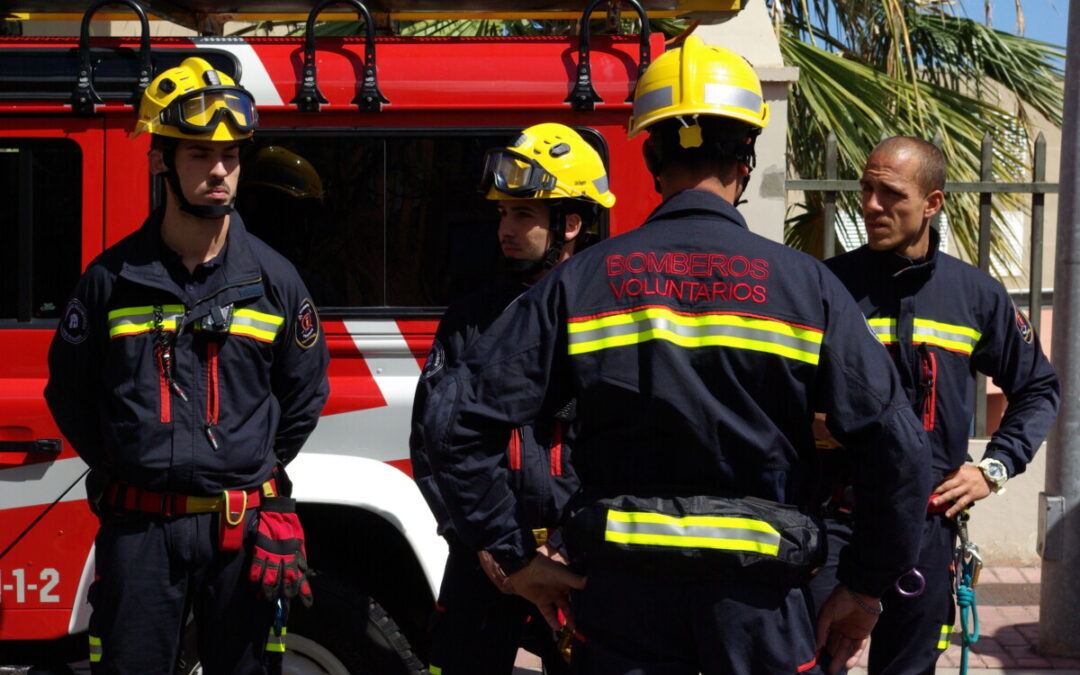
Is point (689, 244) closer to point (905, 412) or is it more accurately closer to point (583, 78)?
point (905, 412)

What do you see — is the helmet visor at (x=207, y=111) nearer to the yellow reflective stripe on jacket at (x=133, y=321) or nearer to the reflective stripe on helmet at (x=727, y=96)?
the yellow reflective stripe on jacket at (x=133, y=321)

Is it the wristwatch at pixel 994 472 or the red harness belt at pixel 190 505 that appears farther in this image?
the wristwatch at pixel 994 472

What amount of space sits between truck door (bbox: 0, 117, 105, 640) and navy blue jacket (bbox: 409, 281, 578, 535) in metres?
1.10

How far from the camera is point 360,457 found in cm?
369

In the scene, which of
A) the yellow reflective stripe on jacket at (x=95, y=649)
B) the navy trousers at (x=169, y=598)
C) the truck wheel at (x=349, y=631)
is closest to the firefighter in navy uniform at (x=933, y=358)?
the truck wheel at (x=349, y=631)

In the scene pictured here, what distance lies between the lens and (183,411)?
317 cm

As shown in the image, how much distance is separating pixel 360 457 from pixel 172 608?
2.42 feet

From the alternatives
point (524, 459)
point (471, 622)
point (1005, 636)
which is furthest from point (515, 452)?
point (1005, 636)

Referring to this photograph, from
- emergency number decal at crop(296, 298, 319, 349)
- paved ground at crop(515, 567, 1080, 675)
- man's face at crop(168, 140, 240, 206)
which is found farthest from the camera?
paved ground at crop(515, 567, 1080, 675)

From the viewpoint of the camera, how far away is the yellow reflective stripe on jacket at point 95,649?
10.4ft

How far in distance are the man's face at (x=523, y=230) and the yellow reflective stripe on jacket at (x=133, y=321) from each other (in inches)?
36.0

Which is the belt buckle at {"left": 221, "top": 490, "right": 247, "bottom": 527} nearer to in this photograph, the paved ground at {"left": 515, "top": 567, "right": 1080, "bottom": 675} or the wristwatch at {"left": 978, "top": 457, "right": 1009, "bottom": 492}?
the wristwatch at {"left": 978, "top": 457, "right": 1009, "bottom": 492}

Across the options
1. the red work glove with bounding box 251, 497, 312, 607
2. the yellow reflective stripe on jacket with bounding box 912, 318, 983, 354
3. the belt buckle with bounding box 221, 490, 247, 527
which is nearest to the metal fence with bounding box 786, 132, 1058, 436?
the yellow reflective stripe on jacket with bounding box 912, 318, 983, 354

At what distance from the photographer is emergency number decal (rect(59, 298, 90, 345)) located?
Answer: 3180 millimetres
